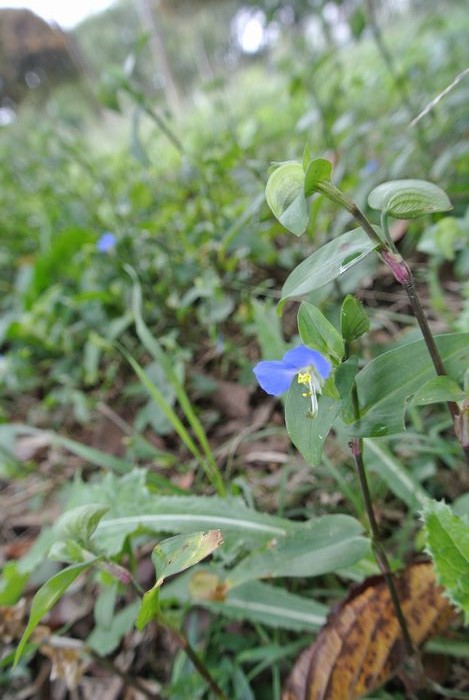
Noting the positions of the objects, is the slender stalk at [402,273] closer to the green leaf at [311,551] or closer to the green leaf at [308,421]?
the green leaf at [308,421]

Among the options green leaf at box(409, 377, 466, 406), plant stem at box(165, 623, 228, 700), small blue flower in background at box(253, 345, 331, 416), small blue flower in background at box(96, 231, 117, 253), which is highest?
small blue flower in background at box(96, 231, 117, 253)

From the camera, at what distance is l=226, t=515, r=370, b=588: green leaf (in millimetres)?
756

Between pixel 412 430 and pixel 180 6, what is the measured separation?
12.1 meters

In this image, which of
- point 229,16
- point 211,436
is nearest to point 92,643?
point 211,436

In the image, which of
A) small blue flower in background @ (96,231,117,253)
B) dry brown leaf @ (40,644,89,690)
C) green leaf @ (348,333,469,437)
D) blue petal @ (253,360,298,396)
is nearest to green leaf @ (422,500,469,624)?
green leaf @ (348,333,469,437)

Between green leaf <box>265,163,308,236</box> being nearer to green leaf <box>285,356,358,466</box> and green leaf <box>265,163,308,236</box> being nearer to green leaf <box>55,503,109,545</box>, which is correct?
green leaf <box>285,356,358,466</box>

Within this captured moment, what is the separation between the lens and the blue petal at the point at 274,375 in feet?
1.90

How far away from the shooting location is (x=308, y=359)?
21.7 inches

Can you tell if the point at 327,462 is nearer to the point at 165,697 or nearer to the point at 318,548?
the point at 318,548

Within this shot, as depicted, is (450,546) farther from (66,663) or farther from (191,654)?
(66,663)

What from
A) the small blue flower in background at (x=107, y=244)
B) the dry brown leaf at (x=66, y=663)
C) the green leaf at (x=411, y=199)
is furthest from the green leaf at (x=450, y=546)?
the small blue flower in background at (x=107, y=244)

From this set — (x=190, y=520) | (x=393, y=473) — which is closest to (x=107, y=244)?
(x=190, y=520)

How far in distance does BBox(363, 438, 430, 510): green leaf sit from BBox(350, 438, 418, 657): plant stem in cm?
20

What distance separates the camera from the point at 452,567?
675 mm
